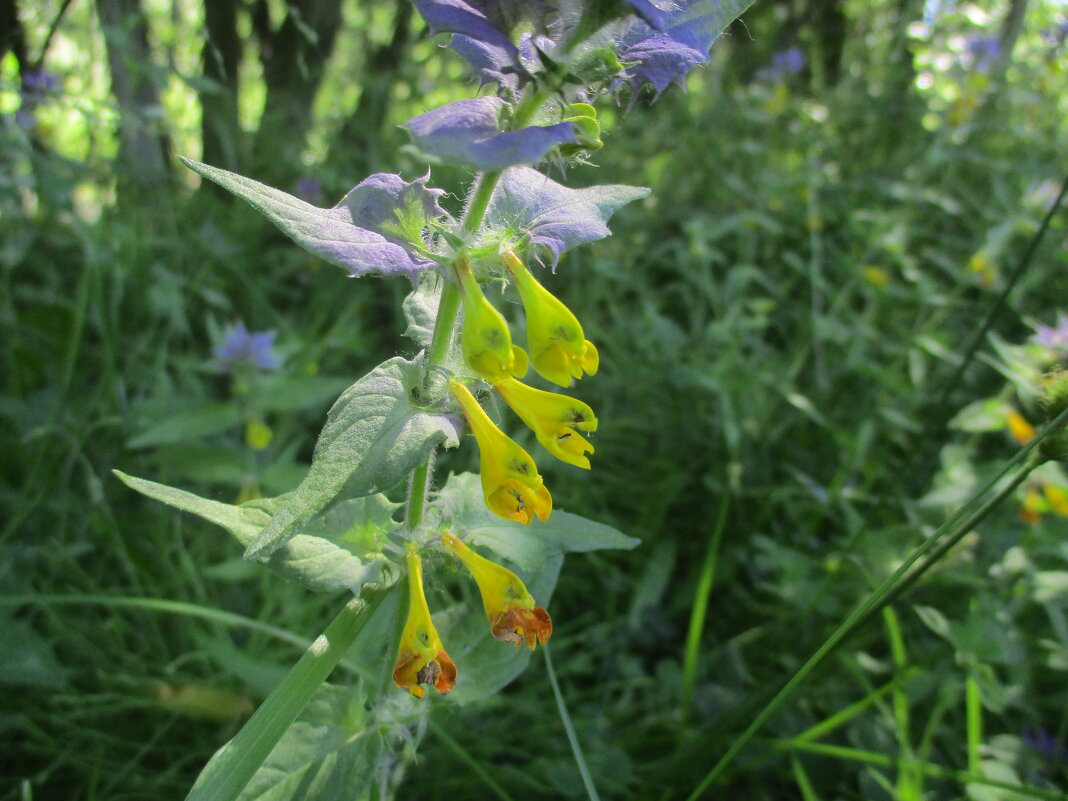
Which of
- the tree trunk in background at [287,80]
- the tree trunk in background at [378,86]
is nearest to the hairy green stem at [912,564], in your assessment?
the tree trunk in background at [378,86]

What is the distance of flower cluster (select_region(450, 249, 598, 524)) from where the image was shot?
0.69 m

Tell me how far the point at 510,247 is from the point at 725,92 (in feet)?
11.7

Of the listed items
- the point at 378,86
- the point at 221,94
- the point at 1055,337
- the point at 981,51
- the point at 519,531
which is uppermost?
the point at 981,51

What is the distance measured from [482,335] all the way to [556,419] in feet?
0.43

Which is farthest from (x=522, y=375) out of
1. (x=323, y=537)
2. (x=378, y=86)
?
(x=378, y=86)

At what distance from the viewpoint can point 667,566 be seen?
5.57 ft

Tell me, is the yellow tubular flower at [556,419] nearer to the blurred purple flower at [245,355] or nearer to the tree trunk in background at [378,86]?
the blurred purple flower at [245,355]

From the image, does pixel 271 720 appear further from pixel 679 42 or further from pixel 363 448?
pixel 679 42

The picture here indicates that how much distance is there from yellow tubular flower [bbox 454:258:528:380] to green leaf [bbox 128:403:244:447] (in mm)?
977

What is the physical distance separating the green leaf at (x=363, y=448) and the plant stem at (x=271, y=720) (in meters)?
0.14

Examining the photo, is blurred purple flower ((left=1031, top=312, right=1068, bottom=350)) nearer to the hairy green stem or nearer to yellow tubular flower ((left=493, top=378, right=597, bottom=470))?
the hairy green stem

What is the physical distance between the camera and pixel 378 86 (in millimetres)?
2762

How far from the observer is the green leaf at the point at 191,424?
1.44 metres

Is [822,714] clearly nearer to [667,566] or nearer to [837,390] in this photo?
[667,566]
